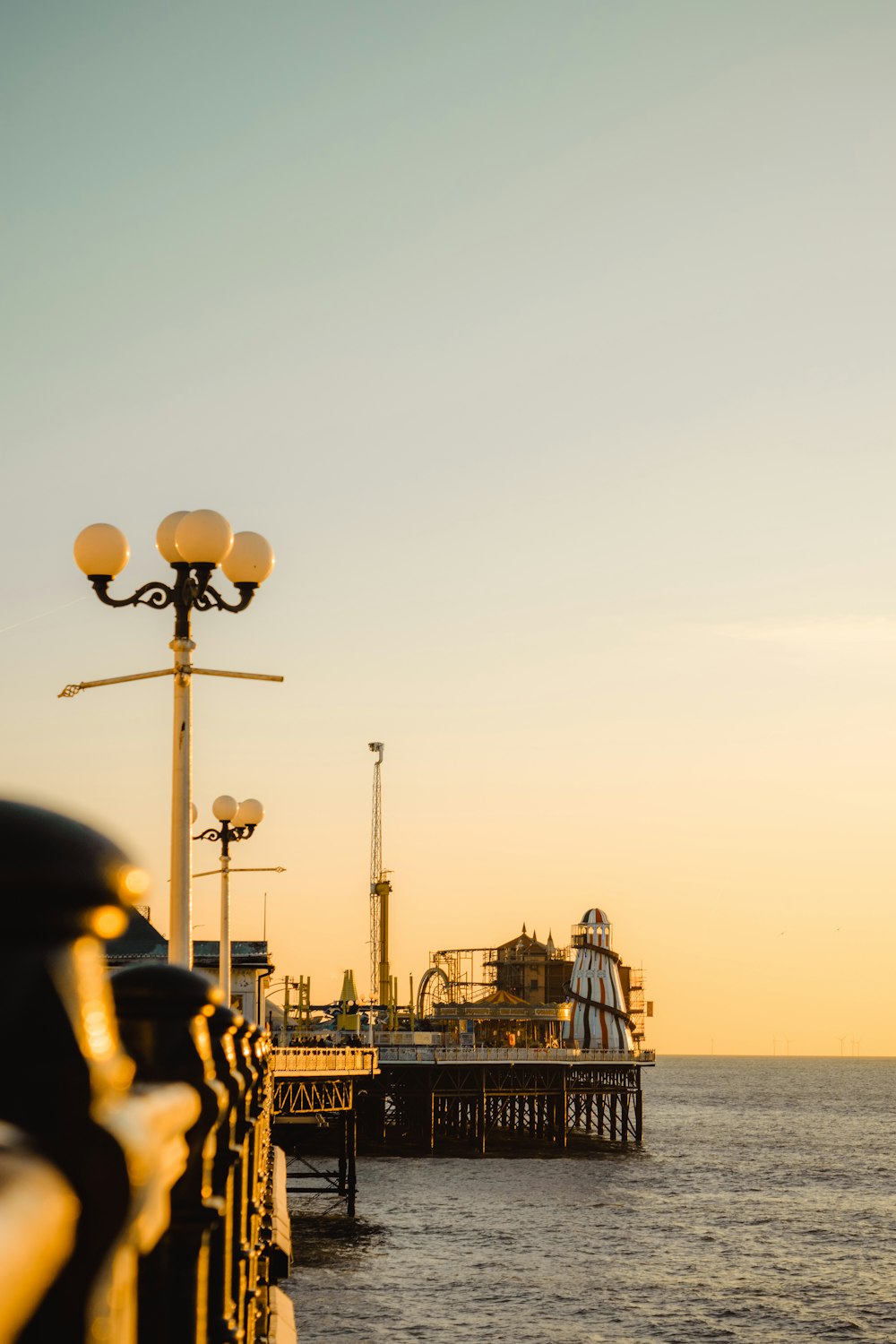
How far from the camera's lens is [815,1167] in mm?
71688

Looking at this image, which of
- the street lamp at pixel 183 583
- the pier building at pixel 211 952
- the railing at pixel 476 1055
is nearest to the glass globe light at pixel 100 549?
the street lamp at pixel 183 583

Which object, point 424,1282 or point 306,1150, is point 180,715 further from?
point 306,1150

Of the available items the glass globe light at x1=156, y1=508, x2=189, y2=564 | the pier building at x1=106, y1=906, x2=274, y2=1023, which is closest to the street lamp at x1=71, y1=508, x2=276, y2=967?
the glass globe light at x1=156, y1=508, x2=189, y2=564

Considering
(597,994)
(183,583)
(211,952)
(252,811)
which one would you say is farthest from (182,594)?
(597,994)

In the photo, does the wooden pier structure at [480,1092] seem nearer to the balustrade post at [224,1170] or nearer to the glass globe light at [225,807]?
the glass globe light at [225,807]

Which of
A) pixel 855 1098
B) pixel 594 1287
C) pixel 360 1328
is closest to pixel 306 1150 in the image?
pixel 594 1287

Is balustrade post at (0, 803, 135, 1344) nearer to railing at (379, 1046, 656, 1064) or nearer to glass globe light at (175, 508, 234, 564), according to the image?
glass globe light at (175, 508, 234, 564)

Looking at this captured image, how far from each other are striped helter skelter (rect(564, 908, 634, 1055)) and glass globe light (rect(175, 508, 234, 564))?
3530 inches

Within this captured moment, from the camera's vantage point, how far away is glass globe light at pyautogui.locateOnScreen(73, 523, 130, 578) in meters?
11.4

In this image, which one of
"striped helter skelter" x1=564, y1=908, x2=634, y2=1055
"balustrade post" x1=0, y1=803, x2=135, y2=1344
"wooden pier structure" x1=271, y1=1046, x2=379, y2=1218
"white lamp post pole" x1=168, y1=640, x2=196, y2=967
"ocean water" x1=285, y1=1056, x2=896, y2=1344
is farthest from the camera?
"striped helter skelter" x1=564, y1=908, x2=634, y2=1055

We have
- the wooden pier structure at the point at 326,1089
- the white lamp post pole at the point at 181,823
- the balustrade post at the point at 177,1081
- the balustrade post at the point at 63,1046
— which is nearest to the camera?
the balustrade post at the point at 63,1046

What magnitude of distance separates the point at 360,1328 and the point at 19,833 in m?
30.4

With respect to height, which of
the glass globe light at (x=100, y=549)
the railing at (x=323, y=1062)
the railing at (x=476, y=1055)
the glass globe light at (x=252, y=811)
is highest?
the glass globe light at (x=100, y=549)

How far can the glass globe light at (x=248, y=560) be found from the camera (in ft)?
39.5
